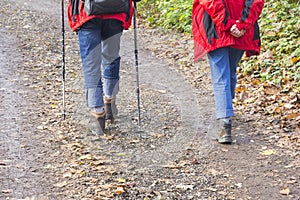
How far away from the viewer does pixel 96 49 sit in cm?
584

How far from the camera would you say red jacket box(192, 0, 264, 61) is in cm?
559

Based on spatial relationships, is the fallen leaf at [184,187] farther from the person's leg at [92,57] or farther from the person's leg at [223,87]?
the person's leg at [92,57]

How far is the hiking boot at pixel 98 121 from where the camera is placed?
5961 mm

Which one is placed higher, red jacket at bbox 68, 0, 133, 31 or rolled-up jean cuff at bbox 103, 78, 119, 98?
red jacket at bbox 68, 0, 133, 31

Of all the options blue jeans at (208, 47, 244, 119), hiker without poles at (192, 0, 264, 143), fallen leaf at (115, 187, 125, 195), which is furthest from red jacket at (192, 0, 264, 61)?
fallen leaf at (115, 187, 125, 195)

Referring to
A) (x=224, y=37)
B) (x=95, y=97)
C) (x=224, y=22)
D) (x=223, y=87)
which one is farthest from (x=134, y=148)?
(x=224, y=22)

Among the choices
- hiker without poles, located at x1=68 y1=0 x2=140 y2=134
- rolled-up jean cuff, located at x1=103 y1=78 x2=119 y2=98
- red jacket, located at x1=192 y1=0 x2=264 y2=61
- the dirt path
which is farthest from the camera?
rolled-up jean cuff, located at x1=103 y1=78 x2=119 y2=98

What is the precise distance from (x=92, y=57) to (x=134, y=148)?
1.13 metres

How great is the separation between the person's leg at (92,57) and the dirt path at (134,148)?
489 millimetres

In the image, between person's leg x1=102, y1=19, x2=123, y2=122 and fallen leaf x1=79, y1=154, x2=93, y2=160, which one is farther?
person's leg x1=102, y1=19, x2=123, y2=122

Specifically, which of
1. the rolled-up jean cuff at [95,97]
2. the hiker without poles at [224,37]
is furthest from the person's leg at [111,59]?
the hiker without poles at [224,37]

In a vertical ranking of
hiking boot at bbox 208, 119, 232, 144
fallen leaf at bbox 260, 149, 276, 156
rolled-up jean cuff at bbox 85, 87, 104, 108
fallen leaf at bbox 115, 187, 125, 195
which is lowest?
fallen leaf at bbox 115, 187, 125, 195

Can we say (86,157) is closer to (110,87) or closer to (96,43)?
(110,87)

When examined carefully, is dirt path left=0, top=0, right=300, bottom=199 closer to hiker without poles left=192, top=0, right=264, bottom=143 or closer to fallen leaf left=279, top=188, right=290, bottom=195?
fallen leaf left=279, top=188, right=290, bottom=195
